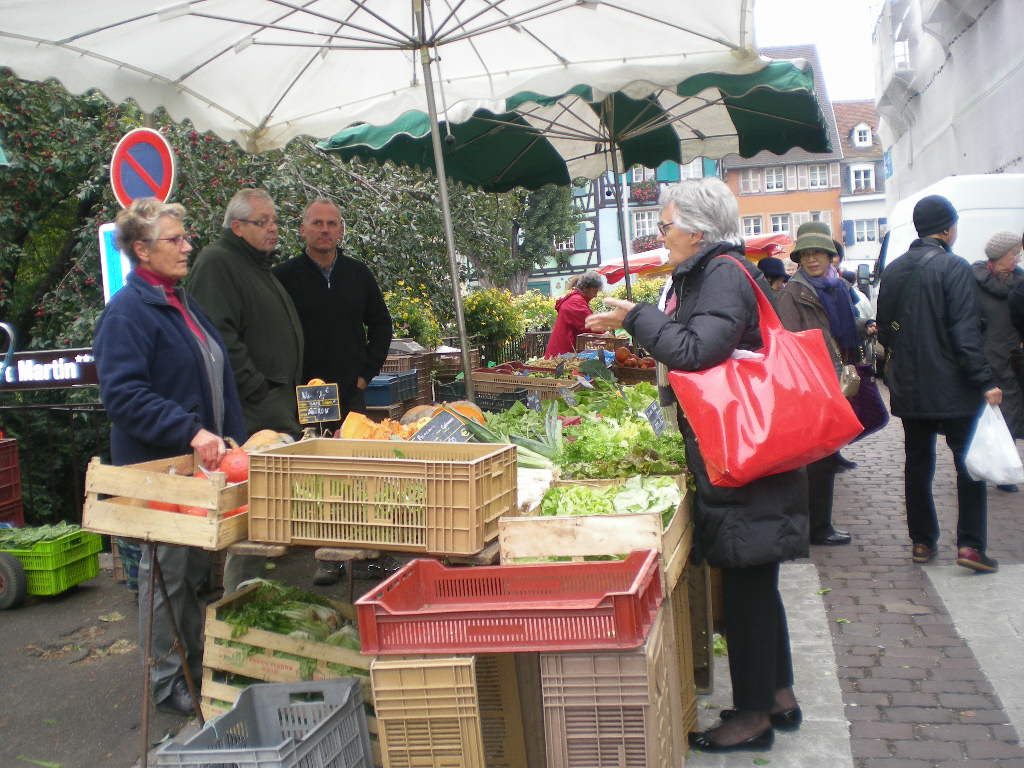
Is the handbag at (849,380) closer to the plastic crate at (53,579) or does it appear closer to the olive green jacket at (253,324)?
the olive green jacket at (253,324)

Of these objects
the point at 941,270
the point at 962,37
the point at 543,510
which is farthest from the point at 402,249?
the point at 962,37

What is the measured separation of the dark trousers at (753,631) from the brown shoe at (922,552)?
2813mm

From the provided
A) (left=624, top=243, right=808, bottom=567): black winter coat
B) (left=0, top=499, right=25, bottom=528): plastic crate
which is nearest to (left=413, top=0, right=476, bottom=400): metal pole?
(left=624, top=243, right=808, bottom=567): black winter coat

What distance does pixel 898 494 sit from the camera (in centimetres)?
820

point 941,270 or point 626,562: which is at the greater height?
point 941,270

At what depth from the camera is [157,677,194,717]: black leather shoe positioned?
4.19 metres

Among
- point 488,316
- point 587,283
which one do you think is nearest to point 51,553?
point 587,283

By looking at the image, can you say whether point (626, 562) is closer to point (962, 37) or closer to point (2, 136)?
point (2, 136)

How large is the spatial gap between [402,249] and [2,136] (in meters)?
4.30

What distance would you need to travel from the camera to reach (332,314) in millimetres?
6109

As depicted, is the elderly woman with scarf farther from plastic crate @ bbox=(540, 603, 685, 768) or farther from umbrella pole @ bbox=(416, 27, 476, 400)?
plastic crate @ bbox=(540, 603, 685, 768)

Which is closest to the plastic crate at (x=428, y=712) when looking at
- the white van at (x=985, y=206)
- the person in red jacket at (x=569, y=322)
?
the person in red jacket at (x=569, y=322)

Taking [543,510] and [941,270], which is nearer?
[543,510]

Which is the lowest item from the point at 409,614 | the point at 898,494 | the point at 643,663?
the point at 898,494
